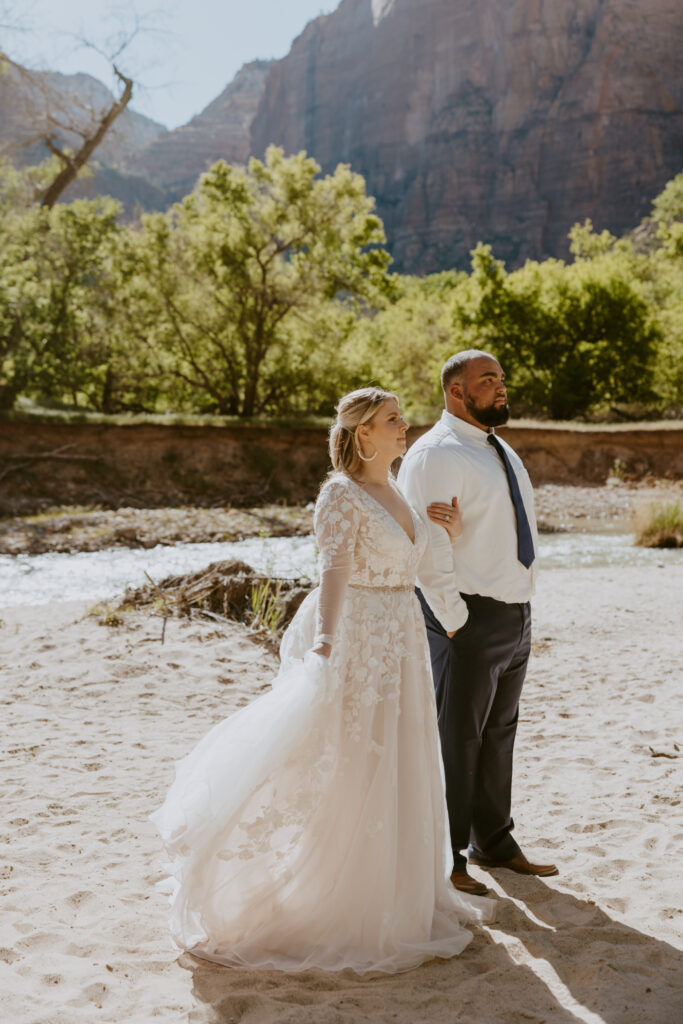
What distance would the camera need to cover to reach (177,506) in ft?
77.4

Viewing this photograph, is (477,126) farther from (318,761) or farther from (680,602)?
(318,761)

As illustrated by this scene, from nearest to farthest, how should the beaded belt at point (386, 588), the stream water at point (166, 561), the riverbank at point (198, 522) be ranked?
the beaded belt at point (386, 588)
the stream water at point (166, 561)
the riverbank at point (198, 522)

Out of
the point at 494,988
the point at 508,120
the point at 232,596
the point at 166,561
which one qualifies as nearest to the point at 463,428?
the point at 494,988

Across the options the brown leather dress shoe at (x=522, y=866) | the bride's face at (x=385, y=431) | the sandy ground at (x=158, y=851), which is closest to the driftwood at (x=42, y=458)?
the sandy ground at (x=158, y=851)

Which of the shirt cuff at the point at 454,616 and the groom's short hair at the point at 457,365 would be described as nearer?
A: the shirt cuff at the point at 454,616

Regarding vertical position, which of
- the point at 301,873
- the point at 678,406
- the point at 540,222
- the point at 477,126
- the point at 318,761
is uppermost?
the point at 477,126

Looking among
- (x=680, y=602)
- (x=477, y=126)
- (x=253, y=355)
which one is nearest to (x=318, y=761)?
(x=680, y=602)

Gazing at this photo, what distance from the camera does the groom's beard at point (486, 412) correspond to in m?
3.88

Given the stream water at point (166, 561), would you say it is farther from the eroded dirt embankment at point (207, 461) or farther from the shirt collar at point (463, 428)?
the shirt collar at point (463, 428)

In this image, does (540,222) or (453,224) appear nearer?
(540,222)

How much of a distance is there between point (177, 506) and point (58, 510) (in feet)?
10.9

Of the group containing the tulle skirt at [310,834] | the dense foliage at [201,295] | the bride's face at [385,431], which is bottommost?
the tulle skirt at [310,834]

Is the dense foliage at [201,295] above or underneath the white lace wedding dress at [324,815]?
above

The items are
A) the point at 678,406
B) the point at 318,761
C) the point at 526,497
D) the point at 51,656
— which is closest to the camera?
the point at 318,761
